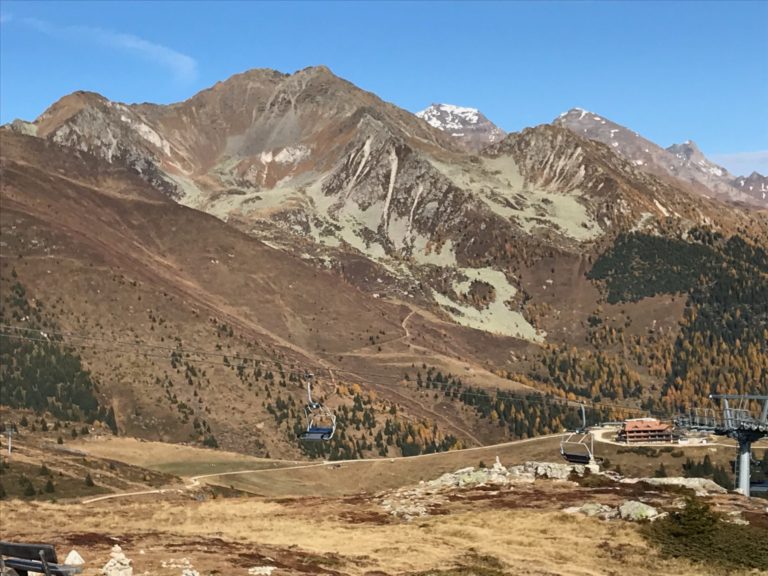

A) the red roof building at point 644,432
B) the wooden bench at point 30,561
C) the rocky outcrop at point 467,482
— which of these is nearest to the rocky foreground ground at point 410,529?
the rocky outcrop at point 467,482

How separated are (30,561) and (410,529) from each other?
4496 centimetres

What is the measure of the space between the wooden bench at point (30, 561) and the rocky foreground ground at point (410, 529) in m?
8.50

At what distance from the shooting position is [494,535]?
2638 inches

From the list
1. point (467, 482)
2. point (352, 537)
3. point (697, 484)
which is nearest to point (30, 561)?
point (352, 537)

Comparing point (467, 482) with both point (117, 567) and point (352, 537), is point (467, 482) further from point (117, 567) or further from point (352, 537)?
point (117, 567)

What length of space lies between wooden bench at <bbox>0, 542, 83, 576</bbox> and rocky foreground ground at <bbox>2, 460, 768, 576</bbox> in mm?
8498

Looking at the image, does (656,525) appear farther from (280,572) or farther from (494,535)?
(280,572)

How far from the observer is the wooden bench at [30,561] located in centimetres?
2892

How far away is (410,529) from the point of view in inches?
2781

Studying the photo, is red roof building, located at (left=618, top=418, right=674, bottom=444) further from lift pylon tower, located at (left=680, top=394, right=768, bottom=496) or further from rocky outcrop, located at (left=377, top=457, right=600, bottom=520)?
lift pylon tower, located at (left=680, top=394, right=768, bottom=496)

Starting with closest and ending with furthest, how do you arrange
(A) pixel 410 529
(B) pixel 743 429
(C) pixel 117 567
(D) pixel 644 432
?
(C) pixel 117 567 < (A) pixel 410 529 < (B) pixel 743 429 < (D) pixel 644 432

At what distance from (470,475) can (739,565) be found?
52.6 meters

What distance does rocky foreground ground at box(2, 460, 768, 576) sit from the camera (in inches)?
2036

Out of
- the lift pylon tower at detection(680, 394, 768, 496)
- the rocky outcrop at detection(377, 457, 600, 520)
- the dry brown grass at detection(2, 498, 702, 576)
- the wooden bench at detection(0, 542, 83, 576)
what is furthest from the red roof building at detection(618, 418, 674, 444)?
the wooden bench at detection(0, 542, 83, 576)
